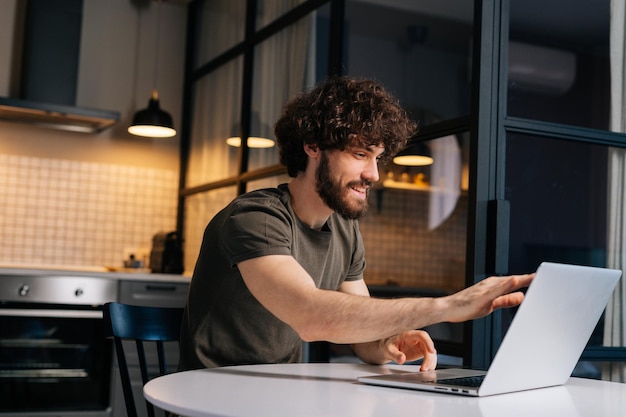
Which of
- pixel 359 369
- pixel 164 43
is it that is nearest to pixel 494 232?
pixel 359 369

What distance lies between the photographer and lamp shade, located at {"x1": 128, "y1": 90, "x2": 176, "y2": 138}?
4.42m

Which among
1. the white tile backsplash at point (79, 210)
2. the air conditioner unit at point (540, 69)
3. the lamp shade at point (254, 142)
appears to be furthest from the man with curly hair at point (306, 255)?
the white tile backsplash at point (79, 210)

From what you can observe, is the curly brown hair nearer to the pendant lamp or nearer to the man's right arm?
the man's right arm

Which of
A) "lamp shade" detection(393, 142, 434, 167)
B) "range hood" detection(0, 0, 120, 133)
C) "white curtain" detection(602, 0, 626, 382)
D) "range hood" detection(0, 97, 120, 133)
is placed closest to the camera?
"white curtain" detection(602, 0, 626, 382)

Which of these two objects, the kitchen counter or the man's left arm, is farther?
the kitchen counter

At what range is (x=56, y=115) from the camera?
14.1ft

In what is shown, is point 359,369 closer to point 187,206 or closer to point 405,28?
point 405,28

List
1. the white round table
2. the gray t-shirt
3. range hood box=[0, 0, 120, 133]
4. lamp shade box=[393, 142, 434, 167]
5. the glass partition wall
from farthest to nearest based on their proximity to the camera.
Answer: range hood box=[0, 0, 120, 133] < lamp shade box=[393, 142, 434, 167] < the glass partition wall < the gray t-shirt < the white round table

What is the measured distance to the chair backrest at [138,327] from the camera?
1.76m

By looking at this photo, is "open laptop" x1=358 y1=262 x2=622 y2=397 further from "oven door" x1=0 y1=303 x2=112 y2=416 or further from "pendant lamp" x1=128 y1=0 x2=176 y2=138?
"pendant lamp" x1=128 y1=0 x2=176 y2=138

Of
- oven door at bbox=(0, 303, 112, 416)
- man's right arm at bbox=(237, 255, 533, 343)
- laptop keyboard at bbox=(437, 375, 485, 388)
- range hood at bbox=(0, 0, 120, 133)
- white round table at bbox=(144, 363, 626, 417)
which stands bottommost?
oven door at bbox=(0, 303, 112, 416)

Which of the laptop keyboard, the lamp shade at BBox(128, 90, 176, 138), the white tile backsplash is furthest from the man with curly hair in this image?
the white tile backsplash

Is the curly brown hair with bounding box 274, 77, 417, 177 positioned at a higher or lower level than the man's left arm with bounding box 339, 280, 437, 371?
higher

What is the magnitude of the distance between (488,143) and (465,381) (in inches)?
44.0
